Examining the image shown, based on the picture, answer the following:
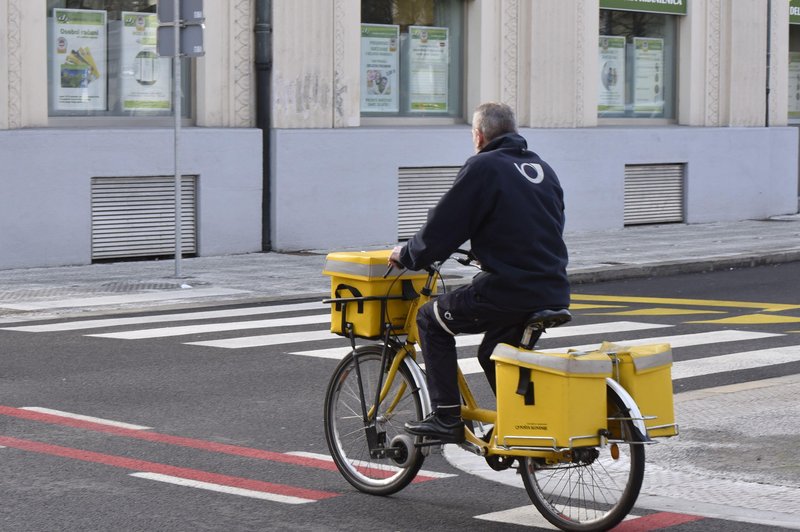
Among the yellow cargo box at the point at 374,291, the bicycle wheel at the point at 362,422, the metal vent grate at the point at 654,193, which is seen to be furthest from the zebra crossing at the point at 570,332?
the metal vent grate at the point at 654,193

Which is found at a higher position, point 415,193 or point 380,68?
point 380,68

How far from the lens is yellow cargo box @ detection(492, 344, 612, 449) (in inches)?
229

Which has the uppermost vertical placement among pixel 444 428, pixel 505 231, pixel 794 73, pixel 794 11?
pixel 794 11

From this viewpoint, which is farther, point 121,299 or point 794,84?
point 794,84

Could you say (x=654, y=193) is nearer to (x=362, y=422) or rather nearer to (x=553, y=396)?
(x=362, y=422)

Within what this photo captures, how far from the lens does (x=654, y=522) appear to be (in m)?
6.27

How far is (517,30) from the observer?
22062mm

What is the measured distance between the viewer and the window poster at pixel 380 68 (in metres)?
20.8

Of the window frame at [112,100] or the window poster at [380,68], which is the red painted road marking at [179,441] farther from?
Answer: the window poster at [380,68]

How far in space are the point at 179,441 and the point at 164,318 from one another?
5.47 metres

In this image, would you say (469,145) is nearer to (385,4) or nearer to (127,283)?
(385,4)

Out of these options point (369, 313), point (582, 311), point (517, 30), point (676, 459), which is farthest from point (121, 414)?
point (517, 30)

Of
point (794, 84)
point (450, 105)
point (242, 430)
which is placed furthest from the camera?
point (794, 84)

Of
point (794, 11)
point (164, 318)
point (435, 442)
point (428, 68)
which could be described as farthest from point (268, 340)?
point (794, 11)
